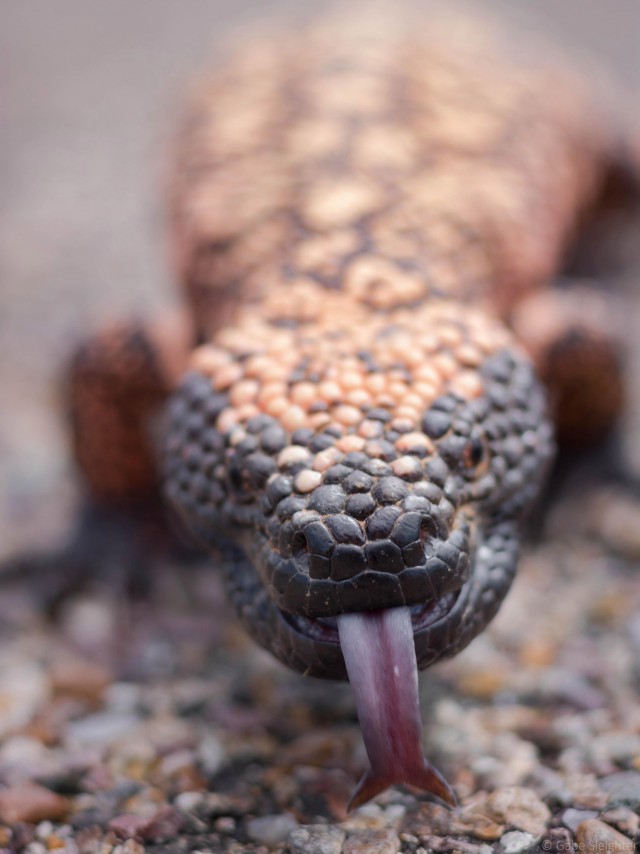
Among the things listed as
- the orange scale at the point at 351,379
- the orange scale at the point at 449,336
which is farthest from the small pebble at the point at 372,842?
the orange scale at the point at 449,336

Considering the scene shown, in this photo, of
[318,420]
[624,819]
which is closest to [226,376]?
[318,420]

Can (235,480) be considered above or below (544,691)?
above

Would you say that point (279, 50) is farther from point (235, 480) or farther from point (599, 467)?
point (235, 480)

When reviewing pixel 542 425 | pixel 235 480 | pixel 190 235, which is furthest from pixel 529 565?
pixel 190 235

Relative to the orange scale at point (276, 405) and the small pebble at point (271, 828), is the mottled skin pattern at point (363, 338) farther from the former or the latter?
the small pebble at point (271, 828)

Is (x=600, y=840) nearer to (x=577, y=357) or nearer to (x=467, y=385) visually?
(x=467, y=385)

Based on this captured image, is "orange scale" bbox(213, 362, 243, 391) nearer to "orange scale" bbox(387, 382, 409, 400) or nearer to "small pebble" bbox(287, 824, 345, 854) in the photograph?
"orange scale" bbox(387, 382, 409, 400)
